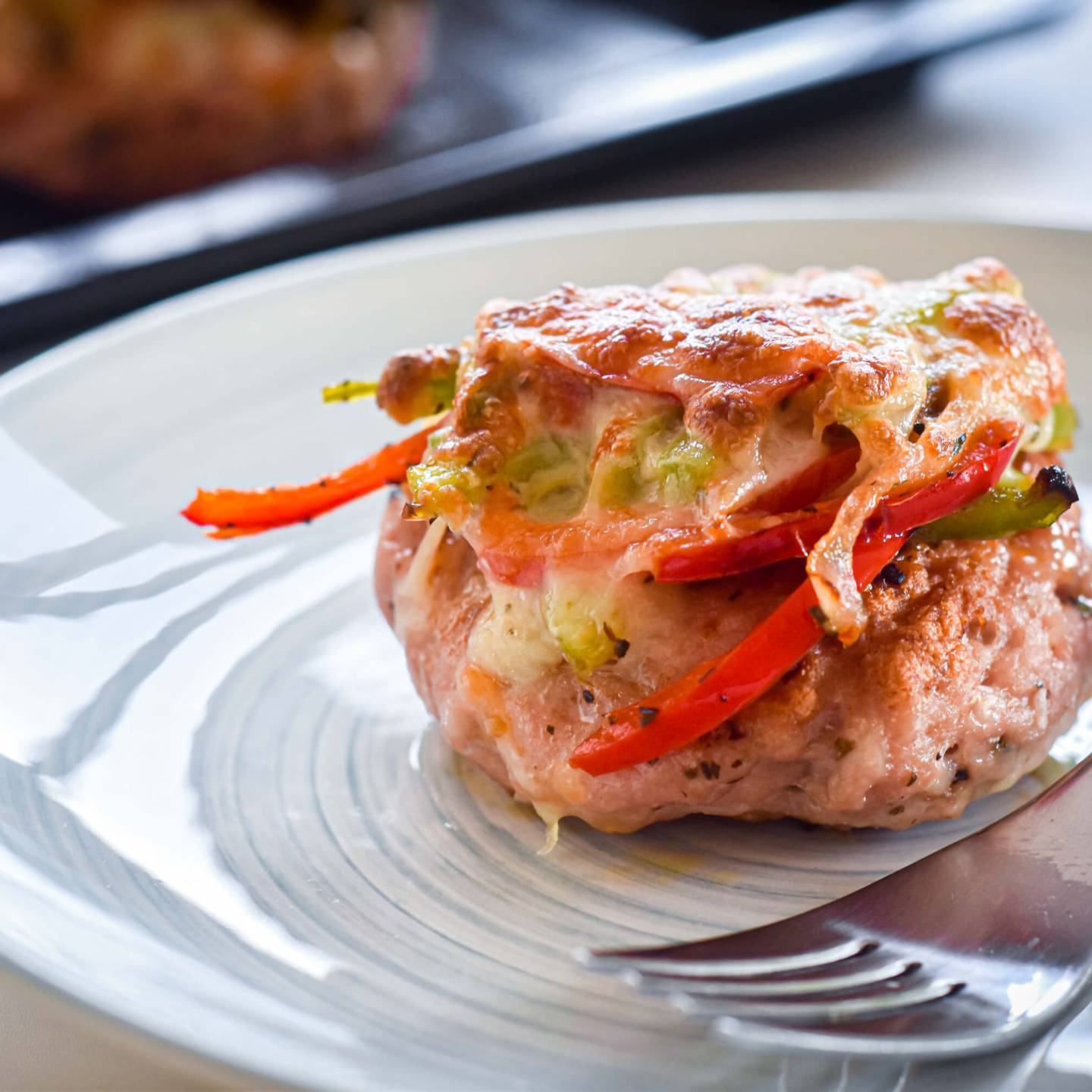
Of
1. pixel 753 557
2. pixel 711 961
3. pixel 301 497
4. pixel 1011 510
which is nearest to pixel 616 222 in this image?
pixel 301 497

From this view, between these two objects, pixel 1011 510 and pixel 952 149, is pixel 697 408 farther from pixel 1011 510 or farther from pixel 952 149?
pixel 952 149

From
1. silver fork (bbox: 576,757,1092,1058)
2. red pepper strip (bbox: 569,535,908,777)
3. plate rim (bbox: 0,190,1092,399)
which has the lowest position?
silver fork (bbox: 576,757,1092,1058)

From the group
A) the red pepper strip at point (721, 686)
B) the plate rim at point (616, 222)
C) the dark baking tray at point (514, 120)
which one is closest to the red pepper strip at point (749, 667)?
the red pepper strip at point (721, 686)

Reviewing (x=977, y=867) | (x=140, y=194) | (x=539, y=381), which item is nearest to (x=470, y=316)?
(x=539, y=381)

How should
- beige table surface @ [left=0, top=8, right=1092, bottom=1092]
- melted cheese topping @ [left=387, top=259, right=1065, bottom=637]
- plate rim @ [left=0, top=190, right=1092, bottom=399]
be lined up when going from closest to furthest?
melted cheese topping @ [left=387, top=259, right=1065, bottom=637] < plate rim @ [left=0, top=190, right=1092, bottom=399] < beige table surface @ [left=0, top=8, right=1092, bottom=1092]

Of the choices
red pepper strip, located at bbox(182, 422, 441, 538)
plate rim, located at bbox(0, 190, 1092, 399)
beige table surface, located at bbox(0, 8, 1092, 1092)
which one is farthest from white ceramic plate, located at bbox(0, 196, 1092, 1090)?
beige table surface, located at bbox(0, 8, 1092, 1092)

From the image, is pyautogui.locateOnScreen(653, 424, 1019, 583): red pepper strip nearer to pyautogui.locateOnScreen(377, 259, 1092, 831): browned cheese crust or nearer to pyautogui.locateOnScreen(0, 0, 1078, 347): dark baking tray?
pyautogui.locateOnScreen(377, 259, 1092, 831): browned cheese crust
